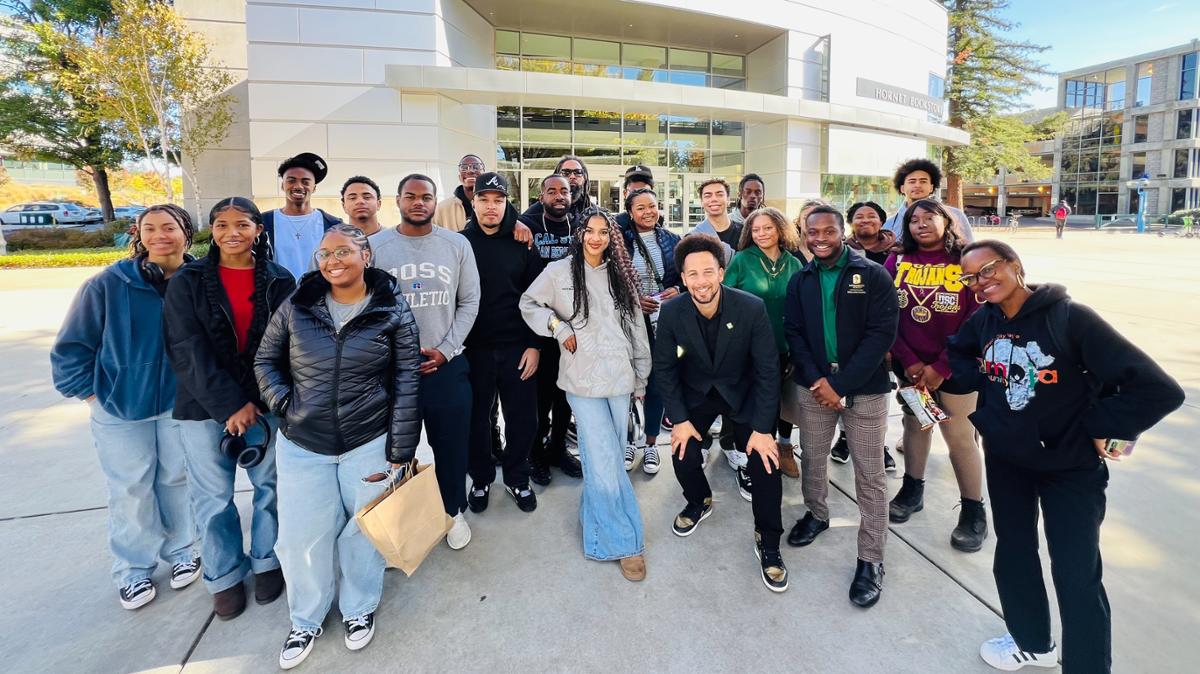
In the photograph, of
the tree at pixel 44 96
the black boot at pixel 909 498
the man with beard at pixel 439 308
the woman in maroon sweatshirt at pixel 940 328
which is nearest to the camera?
the man with beard at pixel 439 308

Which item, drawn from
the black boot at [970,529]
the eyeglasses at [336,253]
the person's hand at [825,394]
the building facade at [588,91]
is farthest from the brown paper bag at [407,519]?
the building facade at [588,91]

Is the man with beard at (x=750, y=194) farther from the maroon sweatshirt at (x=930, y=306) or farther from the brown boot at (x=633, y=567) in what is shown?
the brown boot at (x=633, y=567)

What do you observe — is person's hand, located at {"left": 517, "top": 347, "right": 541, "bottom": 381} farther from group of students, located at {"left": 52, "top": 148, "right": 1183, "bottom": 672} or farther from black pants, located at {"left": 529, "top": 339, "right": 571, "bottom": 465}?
black pants, located at {"left": 529, "top": 339, "right": 571, "bottom": 465}

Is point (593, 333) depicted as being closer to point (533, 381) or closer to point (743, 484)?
point (533, 381)

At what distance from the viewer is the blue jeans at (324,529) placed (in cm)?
250

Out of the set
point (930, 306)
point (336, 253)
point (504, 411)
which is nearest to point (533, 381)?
point (504, 411)

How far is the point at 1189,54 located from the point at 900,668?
242 feet

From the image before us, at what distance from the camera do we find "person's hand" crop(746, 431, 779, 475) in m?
3.04

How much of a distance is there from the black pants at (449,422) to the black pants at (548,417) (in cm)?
92

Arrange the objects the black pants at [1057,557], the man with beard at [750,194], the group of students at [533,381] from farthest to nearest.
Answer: the man with beard at [750,194] < the group of students at [533,381] < the black pants at [1057,557]

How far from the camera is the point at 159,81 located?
1586cm

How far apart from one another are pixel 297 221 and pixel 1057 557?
448cm

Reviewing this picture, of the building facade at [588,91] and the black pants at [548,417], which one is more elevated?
the building facade at [588,91]

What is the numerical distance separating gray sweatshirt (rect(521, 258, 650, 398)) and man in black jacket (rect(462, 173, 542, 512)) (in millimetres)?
422
